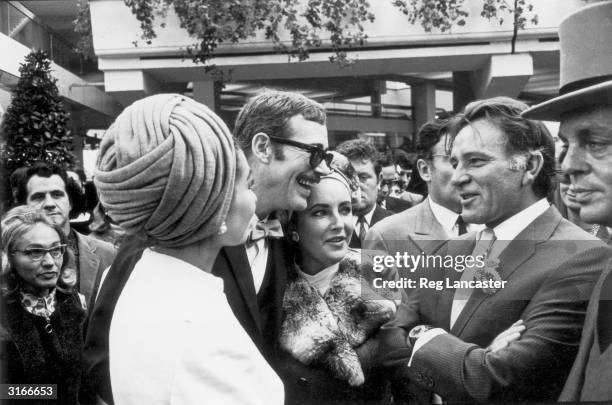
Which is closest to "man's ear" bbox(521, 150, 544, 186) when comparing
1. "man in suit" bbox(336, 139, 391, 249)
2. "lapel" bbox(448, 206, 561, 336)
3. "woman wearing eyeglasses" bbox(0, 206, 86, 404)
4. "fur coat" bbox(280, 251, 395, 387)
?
"lapel" bbox(448, 206, 561, 336)

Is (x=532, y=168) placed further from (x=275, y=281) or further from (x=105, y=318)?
(x=105, y=318)

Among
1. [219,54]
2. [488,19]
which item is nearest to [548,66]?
[488,19]

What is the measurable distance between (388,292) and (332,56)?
2.75 feet

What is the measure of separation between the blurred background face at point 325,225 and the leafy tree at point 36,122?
894 millimetres

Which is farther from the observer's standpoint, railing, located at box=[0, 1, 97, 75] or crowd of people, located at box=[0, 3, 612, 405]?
railing, located at box=[0, 1, 97, 75]

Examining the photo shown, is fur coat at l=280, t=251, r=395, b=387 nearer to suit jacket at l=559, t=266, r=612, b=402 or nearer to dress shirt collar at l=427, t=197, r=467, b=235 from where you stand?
dress shirt collar at l=427, t=197, r=467, b=235

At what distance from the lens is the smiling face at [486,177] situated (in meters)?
2.16

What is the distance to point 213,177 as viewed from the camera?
113cm

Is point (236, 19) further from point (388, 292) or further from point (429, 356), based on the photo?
point (429, 356)

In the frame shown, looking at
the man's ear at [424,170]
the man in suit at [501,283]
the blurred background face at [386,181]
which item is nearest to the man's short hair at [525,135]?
the man in suit at [501,283]

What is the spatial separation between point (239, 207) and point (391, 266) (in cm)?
116

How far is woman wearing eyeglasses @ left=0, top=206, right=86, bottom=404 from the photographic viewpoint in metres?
2.39

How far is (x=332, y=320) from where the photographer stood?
2.24 metres

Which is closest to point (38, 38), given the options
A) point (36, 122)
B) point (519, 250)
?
point (36, 122)
